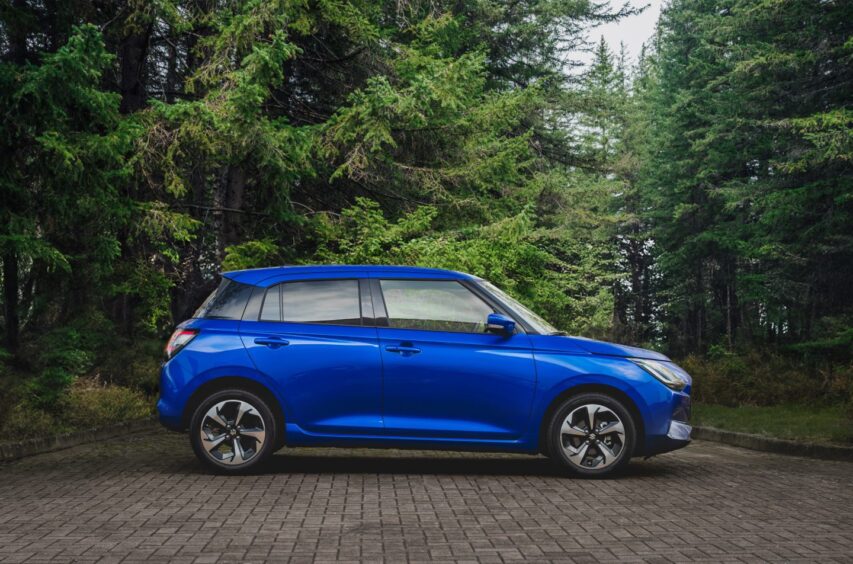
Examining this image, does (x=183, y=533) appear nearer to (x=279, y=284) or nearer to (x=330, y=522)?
(x=330, y=522)

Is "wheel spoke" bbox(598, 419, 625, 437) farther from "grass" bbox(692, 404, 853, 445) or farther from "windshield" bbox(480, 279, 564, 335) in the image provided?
"grass" bbox(692, 404, 853, 445)

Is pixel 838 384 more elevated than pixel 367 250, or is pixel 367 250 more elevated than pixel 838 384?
pixel 367 250

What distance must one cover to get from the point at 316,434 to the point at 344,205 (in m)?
10.8

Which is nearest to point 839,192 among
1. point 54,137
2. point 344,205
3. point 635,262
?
point 344,205

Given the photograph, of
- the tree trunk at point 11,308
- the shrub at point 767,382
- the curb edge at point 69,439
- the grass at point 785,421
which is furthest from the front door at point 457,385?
the shrub at point 767,382

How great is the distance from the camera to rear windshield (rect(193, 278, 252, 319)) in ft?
29.7

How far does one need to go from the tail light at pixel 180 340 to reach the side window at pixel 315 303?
0.67 meters

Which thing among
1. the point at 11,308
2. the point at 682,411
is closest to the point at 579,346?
the point at 682,411

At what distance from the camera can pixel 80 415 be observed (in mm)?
12352

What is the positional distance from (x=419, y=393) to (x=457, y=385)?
0.35 m

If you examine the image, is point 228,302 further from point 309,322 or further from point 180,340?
point 309,322

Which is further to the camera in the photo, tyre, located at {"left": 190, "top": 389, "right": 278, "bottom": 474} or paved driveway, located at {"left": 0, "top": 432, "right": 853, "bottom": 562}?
tyre, located at {"left": 190, "top": 389, "right": 278, "bottom": 474}

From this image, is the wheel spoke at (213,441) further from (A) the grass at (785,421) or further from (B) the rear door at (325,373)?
(A) the grass at (785,421)

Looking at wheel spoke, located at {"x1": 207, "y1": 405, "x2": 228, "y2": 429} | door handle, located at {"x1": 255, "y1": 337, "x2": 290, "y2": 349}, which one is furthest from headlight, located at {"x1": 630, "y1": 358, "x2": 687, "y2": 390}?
wheel spoke, located at {"x1": 207, "y1": 405, "x2": 228, "y2": 429}
